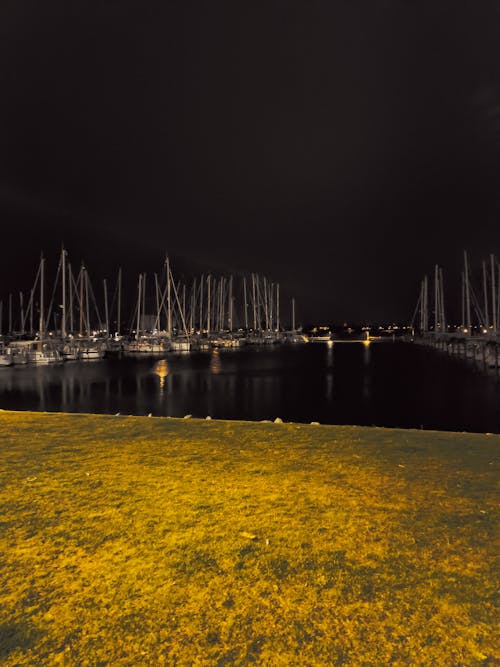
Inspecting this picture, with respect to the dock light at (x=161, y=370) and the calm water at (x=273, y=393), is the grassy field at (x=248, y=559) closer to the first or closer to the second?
the calm water at (x=273, y=393)

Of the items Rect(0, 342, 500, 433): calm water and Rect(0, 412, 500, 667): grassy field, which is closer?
Rect(0, 412, 500, 667): grassy field

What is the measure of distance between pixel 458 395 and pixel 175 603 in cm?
3679

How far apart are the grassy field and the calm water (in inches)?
778

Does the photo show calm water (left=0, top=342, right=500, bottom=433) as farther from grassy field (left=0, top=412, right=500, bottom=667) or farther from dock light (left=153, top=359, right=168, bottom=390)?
grassy field (left=0, top=412, right=500, bottom=667)

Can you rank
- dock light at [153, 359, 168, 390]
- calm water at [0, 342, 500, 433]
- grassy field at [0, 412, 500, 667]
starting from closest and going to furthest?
grassy field at [0, 412, 500, 667], calm water at [0, 342, 500, 433], dock light at [153, 359, 168, 390]

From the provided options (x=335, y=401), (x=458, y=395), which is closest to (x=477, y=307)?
(x=458, y=395)

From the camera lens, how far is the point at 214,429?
32.7 ft

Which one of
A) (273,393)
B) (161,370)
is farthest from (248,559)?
(161,370)

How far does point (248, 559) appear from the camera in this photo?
4.21 metres

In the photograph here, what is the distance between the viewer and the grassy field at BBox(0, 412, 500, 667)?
10.3 feet

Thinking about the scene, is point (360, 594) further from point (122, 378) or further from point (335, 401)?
point (122, 378)

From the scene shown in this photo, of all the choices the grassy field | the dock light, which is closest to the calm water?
the dock light

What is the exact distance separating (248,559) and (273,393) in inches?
1323

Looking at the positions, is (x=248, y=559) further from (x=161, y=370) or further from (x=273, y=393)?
(x=161, y=370)
